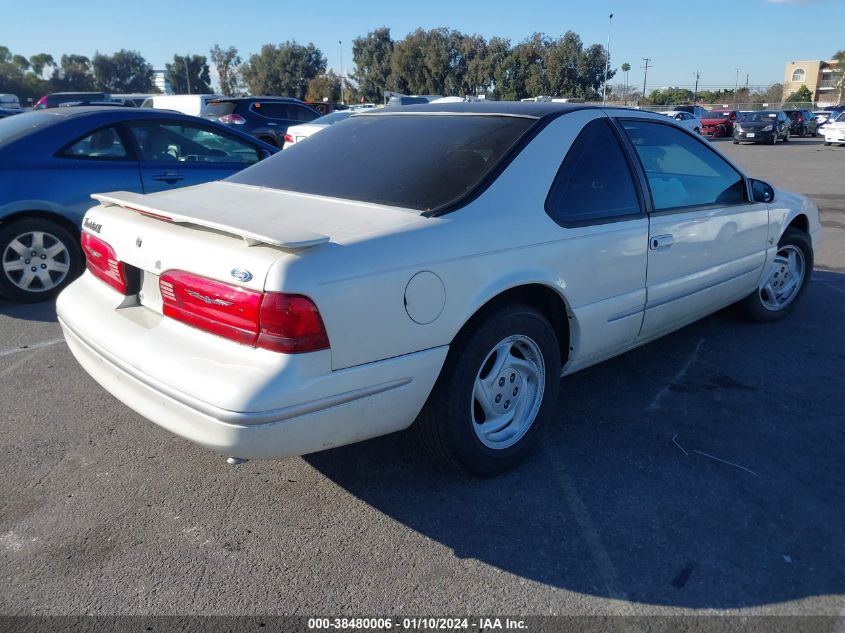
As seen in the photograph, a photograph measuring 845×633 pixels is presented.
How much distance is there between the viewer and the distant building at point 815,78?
95.6 metres

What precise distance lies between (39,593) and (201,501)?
27.1 inches

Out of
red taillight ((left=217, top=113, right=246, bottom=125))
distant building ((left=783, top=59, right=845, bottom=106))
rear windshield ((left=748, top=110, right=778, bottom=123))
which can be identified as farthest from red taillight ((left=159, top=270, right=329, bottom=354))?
distant building ((left=783, top=59, right=845, bottom=106))

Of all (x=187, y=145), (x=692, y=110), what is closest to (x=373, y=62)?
(x=692, y=110)

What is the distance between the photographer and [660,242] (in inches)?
147

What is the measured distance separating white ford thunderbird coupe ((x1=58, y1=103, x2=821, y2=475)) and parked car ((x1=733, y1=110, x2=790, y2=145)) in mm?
30209

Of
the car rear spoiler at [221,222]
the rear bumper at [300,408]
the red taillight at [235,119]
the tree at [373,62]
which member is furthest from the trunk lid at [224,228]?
the tree at [373,62]

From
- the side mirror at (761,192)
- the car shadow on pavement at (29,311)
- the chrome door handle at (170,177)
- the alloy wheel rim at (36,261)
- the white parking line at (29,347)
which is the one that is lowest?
the white parking line at (29,347)

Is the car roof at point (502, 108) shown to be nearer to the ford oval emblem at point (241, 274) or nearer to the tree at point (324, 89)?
the ford oval emblem at point (241, 274)

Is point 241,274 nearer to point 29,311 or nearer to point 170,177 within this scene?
point 29,311

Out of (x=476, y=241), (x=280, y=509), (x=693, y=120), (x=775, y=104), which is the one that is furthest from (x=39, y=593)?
(x=775, y=104)

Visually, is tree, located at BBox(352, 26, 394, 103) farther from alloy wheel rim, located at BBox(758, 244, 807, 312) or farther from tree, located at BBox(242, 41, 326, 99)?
alloy wheel rim, located at BBox(758, 244, 807, 312)

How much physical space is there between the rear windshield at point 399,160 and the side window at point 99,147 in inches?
105

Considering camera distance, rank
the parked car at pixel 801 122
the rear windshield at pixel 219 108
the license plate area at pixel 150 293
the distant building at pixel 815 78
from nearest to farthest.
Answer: the license plate area at pixel 150 293
the rear windshield at pixel 219 108
the parked car at pixel 801 122
the distant building at pixel 815 78

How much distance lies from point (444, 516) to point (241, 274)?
4.18 ft
